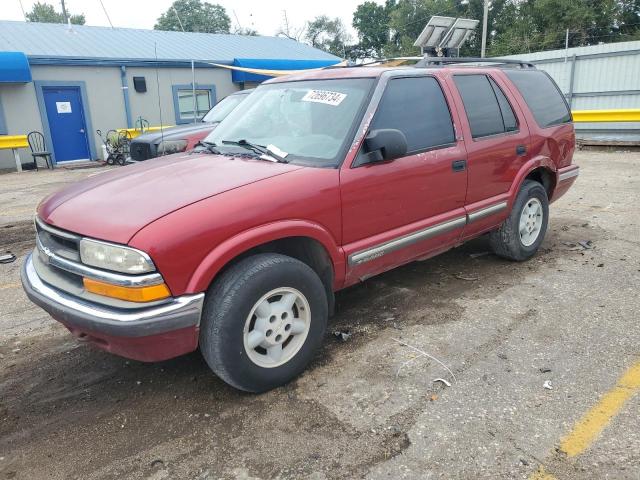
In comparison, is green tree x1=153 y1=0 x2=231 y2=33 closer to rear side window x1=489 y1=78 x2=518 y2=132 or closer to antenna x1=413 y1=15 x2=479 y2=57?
antenna x1=413 y1=15 x2=479 y2=57

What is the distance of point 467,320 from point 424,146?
54.0 inches

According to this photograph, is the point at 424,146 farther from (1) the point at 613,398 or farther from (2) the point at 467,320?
(1) the point at 613,398

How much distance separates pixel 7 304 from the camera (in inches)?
179

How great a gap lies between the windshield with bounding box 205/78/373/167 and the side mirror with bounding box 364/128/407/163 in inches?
6.8

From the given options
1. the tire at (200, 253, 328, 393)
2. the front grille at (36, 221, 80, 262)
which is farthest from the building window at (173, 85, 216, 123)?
the tire at (200, 253, 328, 393)

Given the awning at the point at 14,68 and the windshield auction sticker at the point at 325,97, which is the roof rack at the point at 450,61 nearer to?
the windshield auction sticker at the point at 325,97

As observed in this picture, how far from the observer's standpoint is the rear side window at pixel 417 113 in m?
3.67

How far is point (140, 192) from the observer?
2982 millimetres

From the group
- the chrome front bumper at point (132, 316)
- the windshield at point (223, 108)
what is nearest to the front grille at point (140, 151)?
the windshield at point (223, 108)

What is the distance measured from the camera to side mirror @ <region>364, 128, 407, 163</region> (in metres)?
3.33

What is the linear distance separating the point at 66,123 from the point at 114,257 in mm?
15914

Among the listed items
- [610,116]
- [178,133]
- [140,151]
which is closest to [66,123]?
[140,151]

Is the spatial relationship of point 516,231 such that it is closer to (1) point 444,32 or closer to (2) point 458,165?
(2) point 458,165

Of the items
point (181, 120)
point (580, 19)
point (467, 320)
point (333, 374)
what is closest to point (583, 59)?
point (181, 120)
